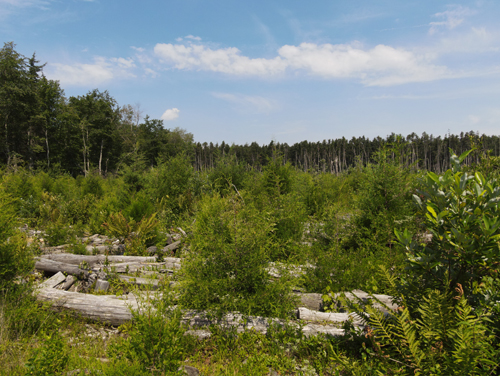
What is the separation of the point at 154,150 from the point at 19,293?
186 feet

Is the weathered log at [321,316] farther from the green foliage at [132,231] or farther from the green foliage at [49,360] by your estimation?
the green foliage at [132,231]

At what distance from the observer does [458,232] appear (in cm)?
220

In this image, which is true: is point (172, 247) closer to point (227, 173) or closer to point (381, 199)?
point (381, 199)

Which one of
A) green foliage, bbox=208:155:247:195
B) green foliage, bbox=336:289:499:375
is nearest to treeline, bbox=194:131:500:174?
green foliage, bbox=208:155:247:195

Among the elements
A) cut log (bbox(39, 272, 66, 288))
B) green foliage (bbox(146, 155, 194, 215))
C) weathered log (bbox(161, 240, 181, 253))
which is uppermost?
green foliage (bbox(146, 155, 194, 215))

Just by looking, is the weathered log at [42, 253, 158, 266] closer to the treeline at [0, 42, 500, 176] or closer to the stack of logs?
the stack of logs

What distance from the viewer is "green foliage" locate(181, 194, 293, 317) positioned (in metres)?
3.64

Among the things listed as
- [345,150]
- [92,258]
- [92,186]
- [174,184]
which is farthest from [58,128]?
[345,150]

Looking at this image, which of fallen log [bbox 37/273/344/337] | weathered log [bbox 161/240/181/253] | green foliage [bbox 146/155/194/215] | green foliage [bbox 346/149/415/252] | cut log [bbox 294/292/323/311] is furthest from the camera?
green foliage [bbox 146/155/194/215]

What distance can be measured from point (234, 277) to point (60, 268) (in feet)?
13.6

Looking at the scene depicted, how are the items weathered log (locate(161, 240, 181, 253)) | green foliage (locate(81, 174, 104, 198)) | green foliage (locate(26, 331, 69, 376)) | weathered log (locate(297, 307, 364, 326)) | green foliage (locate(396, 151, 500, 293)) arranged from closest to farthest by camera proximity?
green foliage (locate(396, 151, 500, 293)) → green foliage (locate(26, 331, 69, 376)) → weathered log (locate(297, 307, 364, 326)) → weathered log (locate(161, 240, 181, 253)) → green foliage (locate(81, 174, 104, 198))

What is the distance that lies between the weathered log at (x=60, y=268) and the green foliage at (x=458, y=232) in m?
6.01

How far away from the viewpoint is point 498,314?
7.30 ft

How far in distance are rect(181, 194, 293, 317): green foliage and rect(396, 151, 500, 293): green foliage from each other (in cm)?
191
